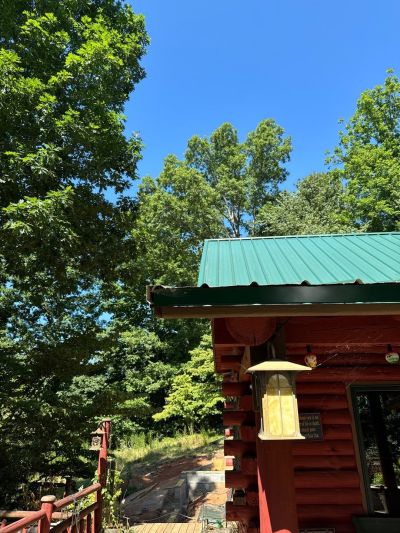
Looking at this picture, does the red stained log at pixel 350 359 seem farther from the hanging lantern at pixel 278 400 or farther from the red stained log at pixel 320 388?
the hanging lantern at pixel 278 400

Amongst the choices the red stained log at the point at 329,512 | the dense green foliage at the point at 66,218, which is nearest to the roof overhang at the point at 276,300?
the red stained log at the point at 329,512

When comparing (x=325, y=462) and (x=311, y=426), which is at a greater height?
(x=311, y=426)

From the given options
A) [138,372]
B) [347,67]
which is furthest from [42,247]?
[347,67]

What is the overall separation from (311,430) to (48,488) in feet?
21.0

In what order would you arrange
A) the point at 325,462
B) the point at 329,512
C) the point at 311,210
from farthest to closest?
the point at 311,210 < the point at 325,462 < the point at 329,512

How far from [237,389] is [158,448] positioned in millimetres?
13255

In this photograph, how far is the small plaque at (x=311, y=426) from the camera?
425 cm

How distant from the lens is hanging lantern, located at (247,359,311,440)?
7.23 ft

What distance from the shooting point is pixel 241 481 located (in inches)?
145

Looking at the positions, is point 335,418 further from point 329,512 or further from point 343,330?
point 343,330

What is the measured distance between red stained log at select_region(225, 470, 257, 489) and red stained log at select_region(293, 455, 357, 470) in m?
0.73

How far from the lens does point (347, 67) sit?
16.5 m

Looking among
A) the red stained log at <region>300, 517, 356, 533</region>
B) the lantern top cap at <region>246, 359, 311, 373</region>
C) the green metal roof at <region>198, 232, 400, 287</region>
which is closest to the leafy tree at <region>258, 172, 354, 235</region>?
the green metal roof at <region>198, 232, 400, 287</region>

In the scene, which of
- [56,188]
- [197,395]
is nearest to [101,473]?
[56,188]
